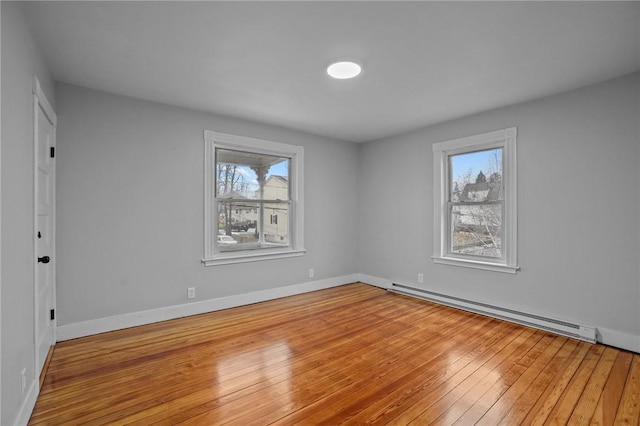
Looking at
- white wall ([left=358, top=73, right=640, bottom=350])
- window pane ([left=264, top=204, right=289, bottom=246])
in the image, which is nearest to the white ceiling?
white wall ([left=358, top=73, right=640, bottom=350])

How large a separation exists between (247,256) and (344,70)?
2.71m

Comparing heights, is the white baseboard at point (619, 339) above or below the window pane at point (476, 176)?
below

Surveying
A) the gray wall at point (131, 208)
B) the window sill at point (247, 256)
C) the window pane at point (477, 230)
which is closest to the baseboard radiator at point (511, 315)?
the window pane at point (477, 230)

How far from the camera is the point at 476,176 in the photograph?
406 cm

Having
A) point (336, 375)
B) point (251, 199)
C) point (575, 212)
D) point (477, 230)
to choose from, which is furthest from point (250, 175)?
point (575, 212)

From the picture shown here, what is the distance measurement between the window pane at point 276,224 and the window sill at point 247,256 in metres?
0.21

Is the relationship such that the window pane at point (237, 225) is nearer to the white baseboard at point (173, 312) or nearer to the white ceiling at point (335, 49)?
the white baseboard at point (173, 312)

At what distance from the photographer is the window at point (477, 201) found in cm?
363

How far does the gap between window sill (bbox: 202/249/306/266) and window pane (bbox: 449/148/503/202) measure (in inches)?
98.6

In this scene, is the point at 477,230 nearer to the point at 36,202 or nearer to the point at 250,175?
the point at 250,175

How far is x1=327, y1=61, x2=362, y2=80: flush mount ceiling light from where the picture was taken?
263 cm

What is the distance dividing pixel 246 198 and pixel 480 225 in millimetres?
3258

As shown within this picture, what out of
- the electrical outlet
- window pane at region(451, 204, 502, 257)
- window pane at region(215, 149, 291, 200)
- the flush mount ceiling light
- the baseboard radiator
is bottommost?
the baseboard radiator

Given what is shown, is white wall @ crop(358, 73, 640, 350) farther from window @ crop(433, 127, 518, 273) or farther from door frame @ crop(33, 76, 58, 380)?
door frame @ crop(33, 76, 58, 380)
